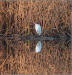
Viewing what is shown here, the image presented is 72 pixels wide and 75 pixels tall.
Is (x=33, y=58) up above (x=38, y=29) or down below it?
below

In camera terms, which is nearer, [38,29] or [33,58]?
[33,58]

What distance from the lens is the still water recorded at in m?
6.56

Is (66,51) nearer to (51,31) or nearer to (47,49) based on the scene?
(47,49)

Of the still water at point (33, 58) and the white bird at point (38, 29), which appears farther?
the white bird at point (38, 29)

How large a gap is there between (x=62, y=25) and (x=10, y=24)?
1.32 m

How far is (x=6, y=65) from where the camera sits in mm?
6930

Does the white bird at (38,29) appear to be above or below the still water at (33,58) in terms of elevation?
above

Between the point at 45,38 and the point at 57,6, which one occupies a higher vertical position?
the point at 57,6

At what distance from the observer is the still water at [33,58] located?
21.5ft

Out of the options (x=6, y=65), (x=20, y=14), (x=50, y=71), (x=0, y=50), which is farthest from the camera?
(x=20, y=14)

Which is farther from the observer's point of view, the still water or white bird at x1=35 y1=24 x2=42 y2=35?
white bird at x1=35 y1=24 x2=42 y2=35

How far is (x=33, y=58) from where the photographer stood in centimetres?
761

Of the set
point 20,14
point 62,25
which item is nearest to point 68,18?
point 62,25

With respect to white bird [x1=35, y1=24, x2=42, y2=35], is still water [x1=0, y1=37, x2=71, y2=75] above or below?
below
